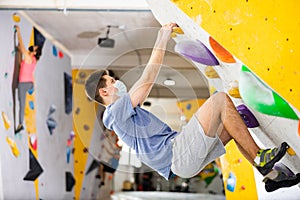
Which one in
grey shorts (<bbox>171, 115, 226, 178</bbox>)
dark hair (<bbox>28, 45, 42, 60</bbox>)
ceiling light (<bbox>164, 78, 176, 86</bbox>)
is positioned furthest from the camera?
→ dark hair (<bbox>28, 45, 42, 60</bbox>)

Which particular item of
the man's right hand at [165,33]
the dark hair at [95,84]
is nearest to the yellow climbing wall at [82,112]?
the dark hair at [95,84]

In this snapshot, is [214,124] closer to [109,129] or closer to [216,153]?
[216,153]

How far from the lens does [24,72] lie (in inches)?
142

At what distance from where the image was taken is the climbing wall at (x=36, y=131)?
3.31 m

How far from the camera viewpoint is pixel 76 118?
8.65 feet

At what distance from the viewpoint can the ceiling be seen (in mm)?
2139

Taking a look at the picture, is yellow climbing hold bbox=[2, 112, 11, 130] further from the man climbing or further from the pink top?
the man climbing

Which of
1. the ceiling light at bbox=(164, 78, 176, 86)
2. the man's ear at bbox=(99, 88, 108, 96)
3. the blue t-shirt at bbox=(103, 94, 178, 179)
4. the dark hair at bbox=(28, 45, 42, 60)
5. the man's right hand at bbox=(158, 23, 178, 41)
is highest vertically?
the dark hair at bbox=(28, 45, 42, 60)

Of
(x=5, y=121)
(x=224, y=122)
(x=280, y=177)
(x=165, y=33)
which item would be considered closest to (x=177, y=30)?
(x=165, y=33)

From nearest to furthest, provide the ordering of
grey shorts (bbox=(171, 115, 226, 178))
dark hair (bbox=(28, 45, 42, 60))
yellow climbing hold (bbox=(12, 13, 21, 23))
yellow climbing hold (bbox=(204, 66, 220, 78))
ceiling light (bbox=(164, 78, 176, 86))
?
grey shorts (bbox=(171, 115, 226, 178)) < ceiling light (bbox=(164, 78, 176, 86)) < yellow climbing hold (bbox=(204, 66, 220, 78)) < yellow climbing hold (bbox=(12, 13, 21, 23)) < dark hair (bbox=(28, 45, 42, 60))

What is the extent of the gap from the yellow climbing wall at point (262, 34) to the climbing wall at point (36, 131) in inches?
65.5

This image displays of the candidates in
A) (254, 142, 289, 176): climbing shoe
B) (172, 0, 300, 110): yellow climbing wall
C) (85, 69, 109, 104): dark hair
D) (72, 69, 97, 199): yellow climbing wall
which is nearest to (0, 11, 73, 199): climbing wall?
(72, 69, 97, 199): yellow climbing wall

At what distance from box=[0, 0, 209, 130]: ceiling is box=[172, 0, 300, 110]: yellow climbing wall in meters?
0.22

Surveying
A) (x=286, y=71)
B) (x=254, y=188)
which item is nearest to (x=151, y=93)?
(x=286, y=71)
